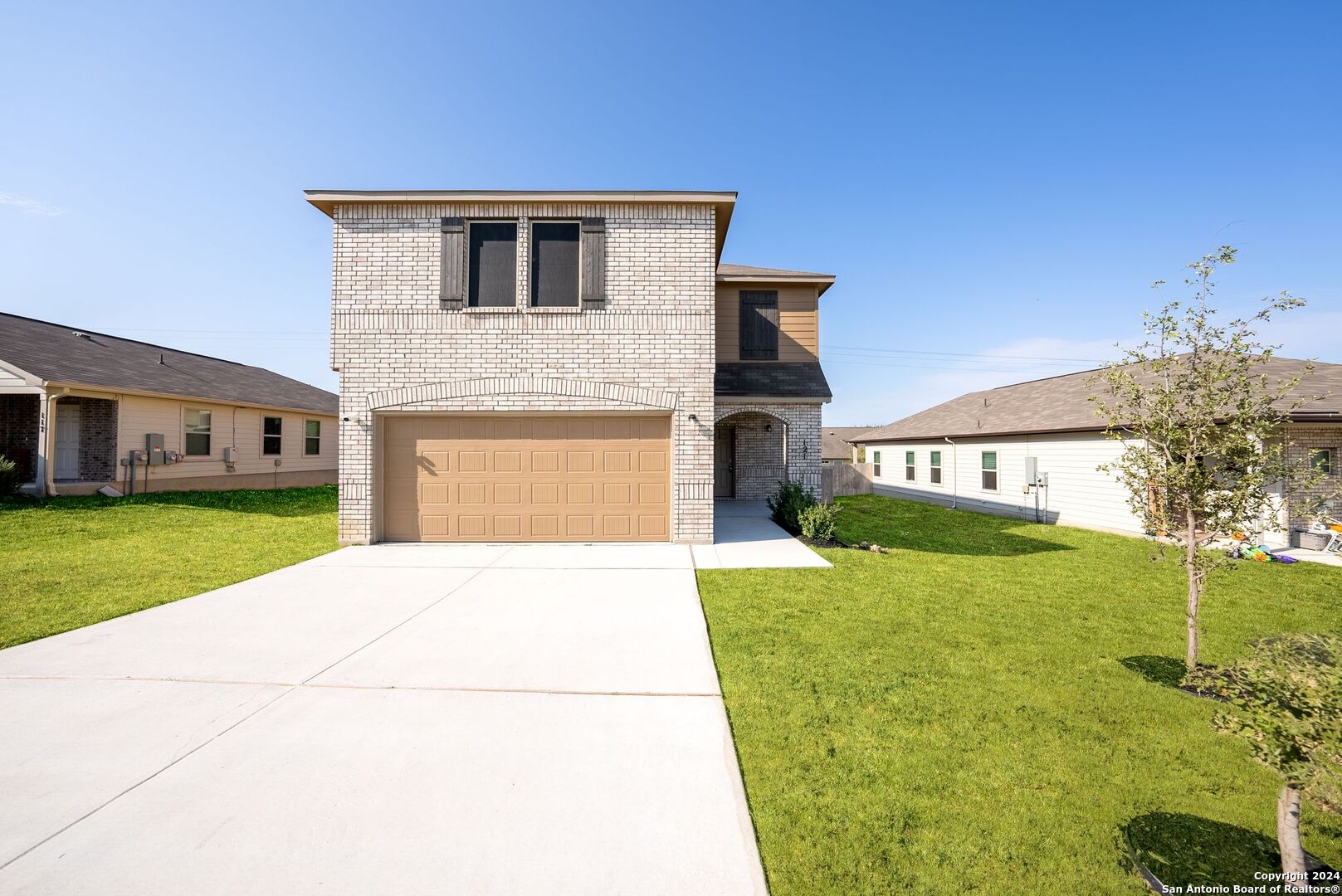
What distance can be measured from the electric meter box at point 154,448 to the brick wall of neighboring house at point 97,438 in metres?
0.74

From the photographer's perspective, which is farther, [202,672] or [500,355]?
[500,355]

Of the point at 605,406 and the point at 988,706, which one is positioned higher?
the point at 605,406

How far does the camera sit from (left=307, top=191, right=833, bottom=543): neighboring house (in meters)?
9.32

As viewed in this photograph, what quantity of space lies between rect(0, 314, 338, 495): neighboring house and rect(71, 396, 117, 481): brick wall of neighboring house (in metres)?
0.02

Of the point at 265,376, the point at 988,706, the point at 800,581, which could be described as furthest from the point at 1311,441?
the point at 265,376

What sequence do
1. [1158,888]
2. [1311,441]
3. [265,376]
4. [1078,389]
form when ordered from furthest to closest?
[265,376]
[1078,389]
[1311,441]
[1158,888]

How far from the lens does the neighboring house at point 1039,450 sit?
1047 centimetres

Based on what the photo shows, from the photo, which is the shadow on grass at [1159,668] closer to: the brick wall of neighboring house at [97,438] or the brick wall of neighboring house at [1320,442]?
the brick wall of neighboring house at [1320,442]

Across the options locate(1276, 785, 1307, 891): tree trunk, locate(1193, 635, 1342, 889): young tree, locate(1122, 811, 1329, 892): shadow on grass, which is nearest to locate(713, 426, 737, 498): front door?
locate(1122, 811, 1329, 892): shadow on grass

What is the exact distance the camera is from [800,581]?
7.04 metres

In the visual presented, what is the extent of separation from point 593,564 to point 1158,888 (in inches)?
264

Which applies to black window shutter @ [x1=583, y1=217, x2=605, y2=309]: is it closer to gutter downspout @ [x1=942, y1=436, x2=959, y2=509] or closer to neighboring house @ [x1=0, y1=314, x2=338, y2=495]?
neighboring house @ [x1=0, y1=314, x2=338, y2=495]

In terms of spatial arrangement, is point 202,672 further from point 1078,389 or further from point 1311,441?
point 1078,389

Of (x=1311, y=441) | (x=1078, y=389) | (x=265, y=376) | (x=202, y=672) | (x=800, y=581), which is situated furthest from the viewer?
(x=265, y=376)
